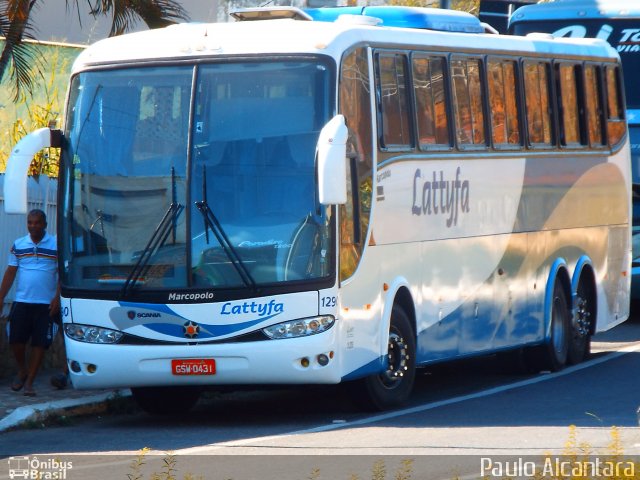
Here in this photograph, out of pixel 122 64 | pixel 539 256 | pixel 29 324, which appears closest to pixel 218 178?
pixel 122 64

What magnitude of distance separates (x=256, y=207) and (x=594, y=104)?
7.43 metres

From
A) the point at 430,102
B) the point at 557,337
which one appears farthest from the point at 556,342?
the point at 430,102

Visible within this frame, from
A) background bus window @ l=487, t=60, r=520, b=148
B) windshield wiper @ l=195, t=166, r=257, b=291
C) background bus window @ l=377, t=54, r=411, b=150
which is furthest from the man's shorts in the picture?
background bus window @ l=487, t=60, r=520, b=148

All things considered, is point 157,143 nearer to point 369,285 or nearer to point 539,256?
point 369,285

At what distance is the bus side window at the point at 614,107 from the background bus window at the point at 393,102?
18.4 ft

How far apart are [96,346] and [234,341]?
1210 mm

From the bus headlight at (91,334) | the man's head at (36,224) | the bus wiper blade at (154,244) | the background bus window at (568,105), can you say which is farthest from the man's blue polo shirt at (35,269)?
the background bus window at (568,105)

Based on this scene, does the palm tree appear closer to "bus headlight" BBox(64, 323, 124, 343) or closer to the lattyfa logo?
"bus headlight" BBox(64, 323, 124, 343)

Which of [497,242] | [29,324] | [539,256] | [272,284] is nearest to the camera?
[272,284]

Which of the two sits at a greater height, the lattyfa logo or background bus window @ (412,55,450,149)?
background bus window @ (412,55,450,149)

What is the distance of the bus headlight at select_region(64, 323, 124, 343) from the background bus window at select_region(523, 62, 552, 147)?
19.2 feet

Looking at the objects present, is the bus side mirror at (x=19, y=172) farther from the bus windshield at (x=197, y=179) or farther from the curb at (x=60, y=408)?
the curb at (x=60, y=408)

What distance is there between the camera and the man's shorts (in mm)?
14422

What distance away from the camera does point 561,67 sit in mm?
17453
